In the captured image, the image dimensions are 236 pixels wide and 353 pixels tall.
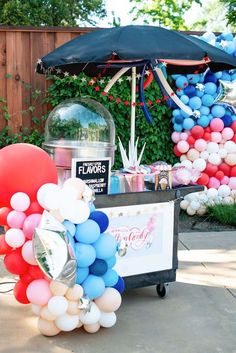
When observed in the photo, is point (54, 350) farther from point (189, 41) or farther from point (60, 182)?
point (189, 41)

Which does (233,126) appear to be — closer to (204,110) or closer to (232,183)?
(204,110)

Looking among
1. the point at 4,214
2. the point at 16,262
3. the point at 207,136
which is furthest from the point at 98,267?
the point at 207,136

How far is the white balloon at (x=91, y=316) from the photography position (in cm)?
324

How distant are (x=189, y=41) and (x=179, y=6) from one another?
9826 millimetres

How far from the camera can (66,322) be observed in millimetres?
3193

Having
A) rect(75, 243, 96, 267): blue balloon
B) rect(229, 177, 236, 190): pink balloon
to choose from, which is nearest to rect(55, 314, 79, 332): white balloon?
rect(75, 243, 96, 267): blue balloon

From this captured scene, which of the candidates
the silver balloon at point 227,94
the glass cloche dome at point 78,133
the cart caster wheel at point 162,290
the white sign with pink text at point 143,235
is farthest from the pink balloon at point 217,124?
the cart caster wheel at point 162,290

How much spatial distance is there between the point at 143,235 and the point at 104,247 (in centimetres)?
69

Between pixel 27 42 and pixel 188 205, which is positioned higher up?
pixel 27 42

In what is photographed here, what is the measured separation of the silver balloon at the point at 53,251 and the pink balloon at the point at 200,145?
397cm

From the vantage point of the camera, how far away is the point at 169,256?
399cm

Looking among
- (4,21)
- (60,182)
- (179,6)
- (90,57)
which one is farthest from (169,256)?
(4,21)

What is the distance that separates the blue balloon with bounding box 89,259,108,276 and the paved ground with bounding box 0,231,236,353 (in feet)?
1.42

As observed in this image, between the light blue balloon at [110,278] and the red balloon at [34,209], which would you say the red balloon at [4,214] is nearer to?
the red balloon at [34,209]
